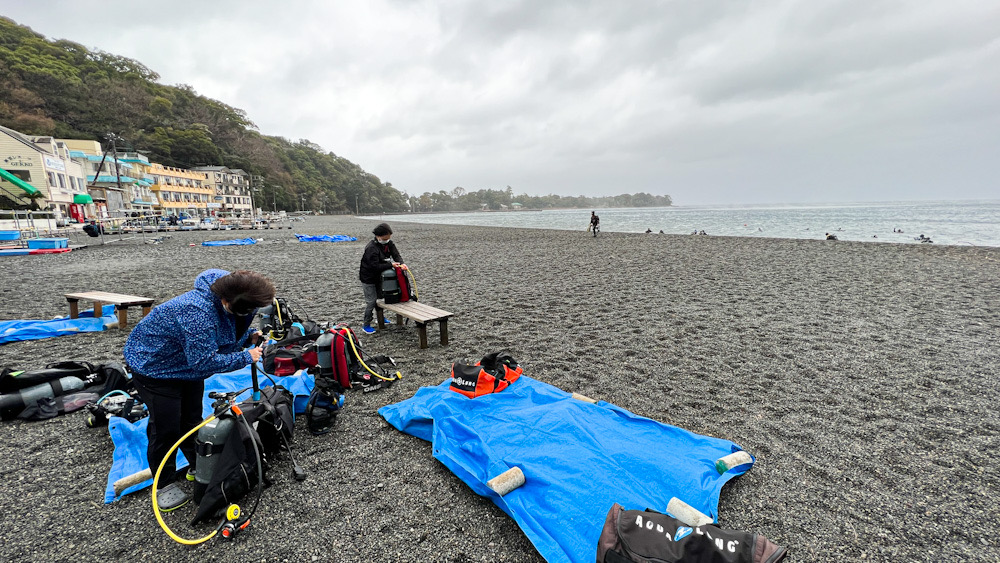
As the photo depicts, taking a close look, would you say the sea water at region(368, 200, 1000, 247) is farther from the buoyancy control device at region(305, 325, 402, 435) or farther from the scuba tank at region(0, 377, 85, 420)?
the scuba tank at region(0, 377, 85, 420)

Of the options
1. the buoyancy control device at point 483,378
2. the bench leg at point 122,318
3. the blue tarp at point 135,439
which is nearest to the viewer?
the blue tarp at point 135,439

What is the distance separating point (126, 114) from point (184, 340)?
98.7 metres

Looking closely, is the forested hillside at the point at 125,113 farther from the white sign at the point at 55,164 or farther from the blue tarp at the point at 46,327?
the blue tarp at the point at 46,327

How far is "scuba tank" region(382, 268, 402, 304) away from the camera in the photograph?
614 cm

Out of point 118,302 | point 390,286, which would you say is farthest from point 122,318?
point 390,286

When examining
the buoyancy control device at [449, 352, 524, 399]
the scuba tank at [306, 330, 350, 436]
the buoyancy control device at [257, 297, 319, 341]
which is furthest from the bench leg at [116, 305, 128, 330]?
the buoyancy control device at [449, 352, 524, 399]

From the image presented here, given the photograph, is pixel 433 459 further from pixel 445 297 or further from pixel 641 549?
pixel 445 297

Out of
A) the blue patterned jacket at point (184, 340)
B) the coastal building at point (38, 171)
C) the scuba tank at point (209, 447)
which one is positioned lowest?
the scuba tank at point (209, 447)

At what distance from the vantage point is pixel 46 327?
6172 millimetres

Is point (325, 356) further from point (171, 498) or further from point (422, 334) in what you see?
point (171, 498)

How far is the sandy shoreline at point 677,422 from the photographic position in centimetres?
248

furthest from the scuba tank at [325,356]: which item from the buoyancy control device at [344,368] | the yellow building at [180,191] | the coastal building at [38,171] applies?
the yellow building at [180,191]

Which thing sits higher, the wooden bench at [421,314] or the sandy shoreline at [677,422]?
the wooden bench at [421,314]

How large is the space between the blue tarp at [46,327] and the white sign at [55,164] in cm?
4475
